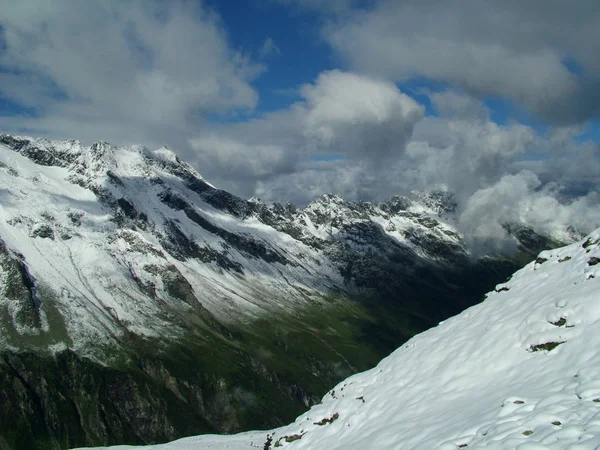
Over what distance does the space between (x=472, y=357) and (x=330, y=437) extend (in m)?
9.74

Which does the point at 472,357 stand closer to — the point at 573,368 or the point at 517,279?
the point at 573,368

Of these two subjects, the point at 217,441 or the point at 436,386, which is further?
the point at 217,441

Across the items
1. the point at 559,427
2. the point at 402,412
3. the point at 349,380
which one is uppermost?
the point at 349,380

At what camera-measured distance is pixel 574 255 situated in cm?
3297

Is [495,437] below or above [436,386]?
below

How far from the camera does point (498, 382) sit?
2373cm

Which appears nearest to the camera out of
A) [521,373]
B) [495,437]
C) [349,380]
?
[495,437]

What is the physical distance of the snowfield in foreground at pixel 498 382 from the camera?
17422mm

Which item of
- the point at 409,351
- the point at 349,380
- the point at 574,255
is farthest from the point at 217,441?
the point at 574,255

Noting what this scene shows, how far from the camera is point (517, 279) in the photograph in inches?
1441

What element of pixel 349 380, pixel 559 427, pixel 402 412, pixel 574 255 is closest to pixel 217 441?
pixel 349 380

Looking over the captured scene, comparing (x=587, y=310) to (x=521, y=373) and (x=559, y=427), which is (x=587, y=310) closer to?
(x=521, y=373)

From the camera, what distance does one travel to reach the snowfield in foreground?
57.2ft

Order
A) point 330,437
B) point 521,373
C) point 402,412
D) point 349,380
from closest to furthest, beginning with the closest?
point 521,373, point 402,412, point 330,437, point 349,380
